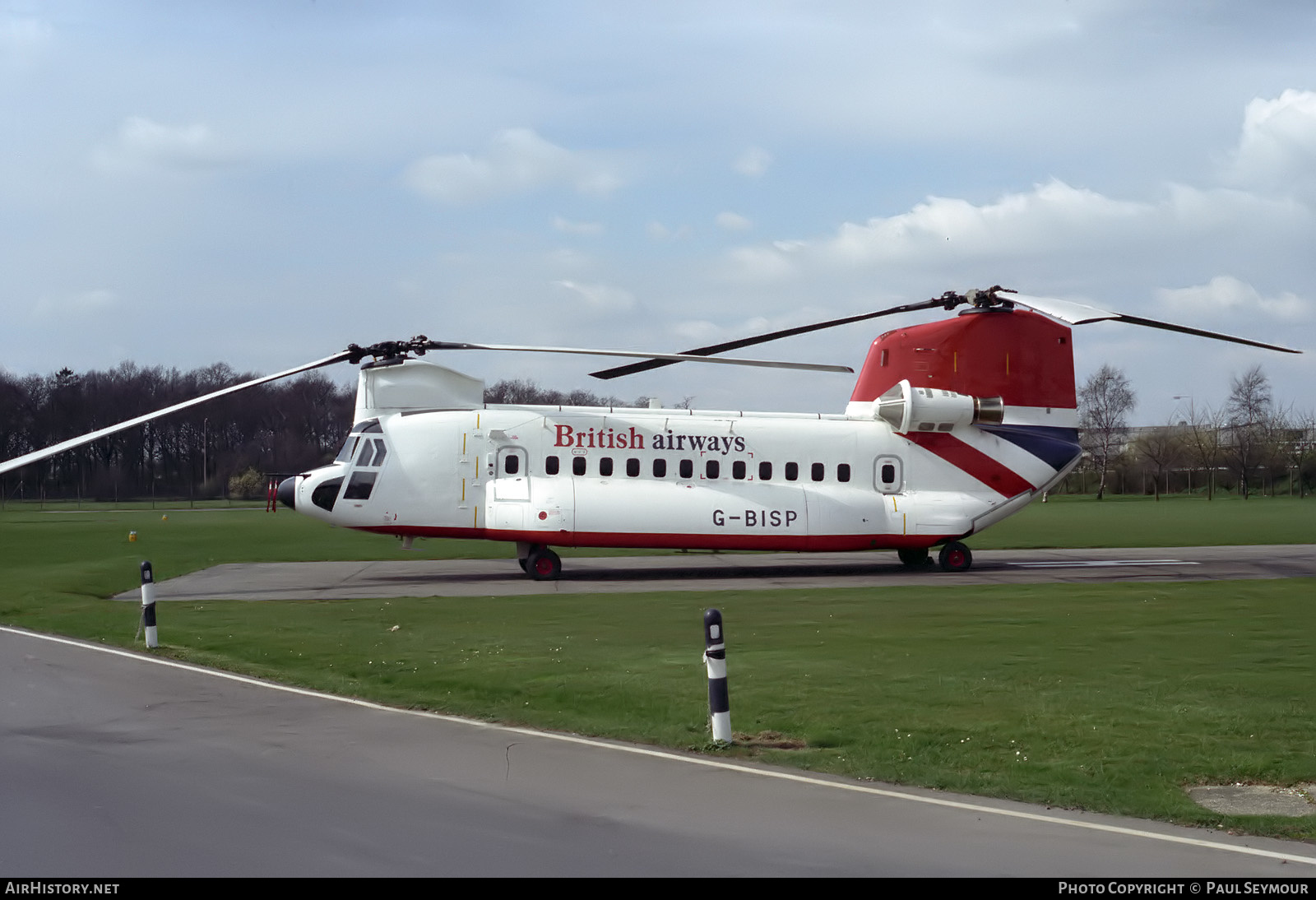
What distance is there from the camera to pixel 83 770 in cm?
788

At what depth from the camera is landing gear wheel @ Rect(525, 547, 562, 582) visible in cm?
2430

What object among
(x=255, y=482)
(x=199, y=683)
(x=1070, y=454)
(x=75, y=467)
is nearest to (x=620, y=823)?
(x=199, y=683)

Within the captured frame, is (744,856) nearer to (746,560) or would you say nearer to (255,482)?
(746,560)

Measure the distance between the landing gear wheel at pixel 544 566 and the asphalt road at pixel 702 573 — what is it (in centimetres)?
25

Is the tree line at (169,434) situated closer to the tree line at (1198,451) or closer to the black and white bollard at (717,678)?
the tree line at (1198,451)

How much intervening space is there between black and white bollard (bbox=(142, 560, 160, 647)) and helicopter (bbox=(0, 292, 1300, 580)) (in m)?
8.16

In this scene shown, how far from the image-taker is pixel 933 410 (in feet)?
83.9

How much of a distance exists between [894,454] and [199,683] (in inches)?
668

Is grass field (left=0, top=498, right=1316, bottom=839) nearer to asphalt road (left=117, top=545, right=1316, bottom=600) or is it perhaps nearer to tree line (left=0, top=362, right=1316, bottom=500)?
asphalt road (left=117, top=545, right=1316, bottom=600)

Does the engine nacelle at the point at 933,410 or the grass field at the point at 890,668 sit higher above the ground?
the engine nacelle at the point at 933,410

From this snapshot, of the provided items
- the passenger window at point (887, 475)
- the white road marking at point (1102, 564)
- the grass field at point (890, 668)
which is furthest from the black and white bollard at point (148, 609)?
the white road marking at point (1102, 564)

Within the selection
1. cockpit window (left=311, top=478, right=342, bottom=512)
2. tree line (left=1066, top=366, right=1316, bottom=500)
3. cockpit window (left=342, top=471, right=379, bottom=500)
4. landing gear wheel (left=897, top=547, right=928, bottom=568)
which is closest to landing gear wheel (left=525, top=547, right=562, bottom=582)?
cockpit window (left=342, top=471, right=379, bottom=500)

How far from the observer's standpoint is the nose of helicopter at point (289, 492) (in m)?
24.2

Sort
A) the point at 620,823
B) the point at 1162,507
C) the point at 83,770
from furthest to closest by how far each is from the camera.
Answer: the point at 1162,507 → the point at 83,770 → the point at 620,823
